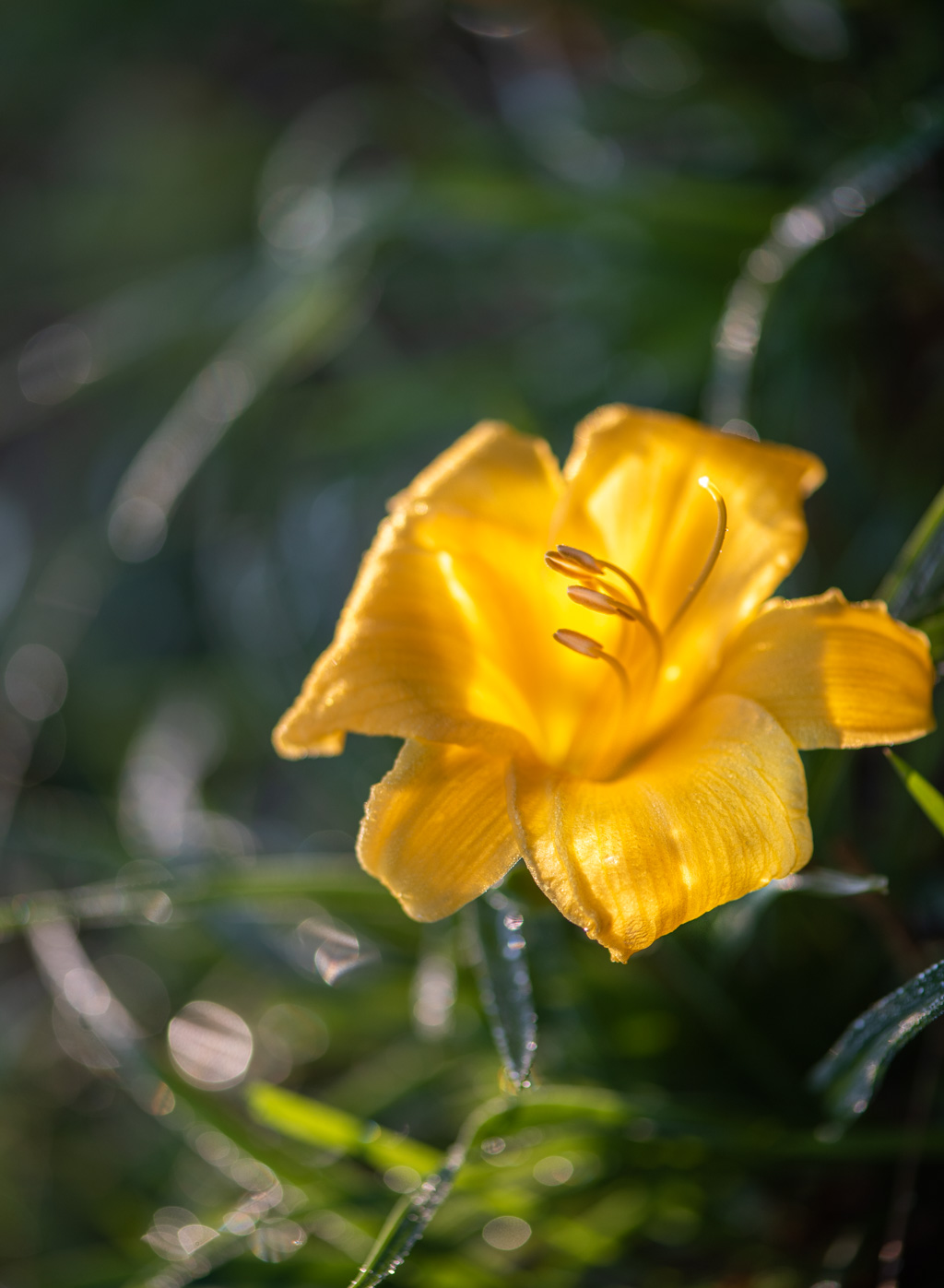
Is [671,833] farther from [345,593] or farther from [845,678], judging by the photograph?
[345,593]

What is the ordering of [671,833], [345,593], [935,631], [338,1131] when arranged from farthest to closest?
1. [345,593]
2. [338,1131]
3. [935,631]
4. [671,833]

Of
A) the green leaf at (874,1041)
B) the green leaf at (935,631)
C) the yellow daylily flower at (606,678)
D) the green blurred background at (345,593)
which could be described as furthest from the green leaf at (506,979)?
the green leaf at (935,631)

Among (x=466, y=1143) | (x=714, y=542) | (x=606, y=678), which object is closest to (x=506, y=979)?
(x=466, y=1143)

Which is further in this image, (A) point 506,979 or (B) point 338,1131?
(B) point 338,1131

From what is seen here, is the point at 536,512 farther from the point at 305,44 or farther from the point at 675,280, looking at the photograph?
the point at 305,44

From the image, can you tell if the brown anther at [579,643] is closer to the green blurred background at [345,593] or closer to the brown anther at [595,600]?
the brown anther at [595,600]
